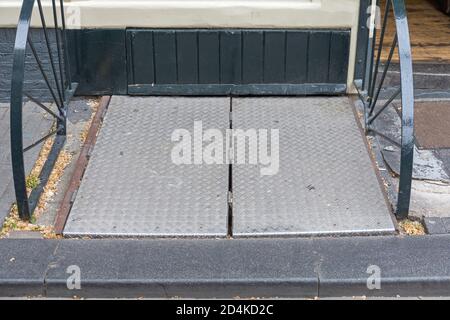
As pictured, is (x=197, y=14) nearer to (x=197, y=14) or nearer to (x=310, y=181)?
(x=197, y=14)

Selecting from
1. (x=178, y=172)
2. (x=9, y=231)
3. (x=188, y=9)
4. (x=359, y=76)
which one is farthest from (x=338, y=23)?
(x=9, y=231)

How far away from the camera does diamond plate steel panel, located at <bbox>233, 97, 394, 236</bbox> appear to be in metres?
3.67

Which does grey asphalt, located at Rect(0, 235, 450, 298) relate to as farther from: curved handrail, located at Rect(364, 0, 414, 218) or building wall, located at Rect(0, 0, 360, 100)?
building wall, located at Rect(0, 0, 360, 100)

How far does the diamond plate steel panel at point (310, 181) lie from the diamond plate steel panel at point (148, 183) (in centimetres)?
16

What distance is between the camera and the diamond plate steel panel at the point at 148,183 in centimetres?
368

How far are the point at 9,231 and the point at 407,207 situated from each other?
2147 millimetres

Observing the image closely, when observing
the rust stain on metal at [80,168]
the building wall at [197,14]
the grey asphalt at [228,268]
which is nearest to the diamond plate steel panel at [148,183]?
the rust stain on metal at [80,168]

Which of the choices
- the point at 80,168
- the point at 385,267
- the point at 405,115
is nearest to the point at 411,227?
the point at 385,267

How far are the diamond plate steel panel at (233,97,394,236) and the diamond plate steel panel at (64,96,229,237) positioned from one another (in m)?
0.16

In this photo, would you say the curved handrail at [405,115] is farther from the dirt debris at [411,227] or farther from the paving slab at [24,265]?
the paving slab at [24,265]

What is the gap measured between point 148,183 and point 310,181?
3.17ft

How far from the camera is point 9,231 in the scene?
3633mm

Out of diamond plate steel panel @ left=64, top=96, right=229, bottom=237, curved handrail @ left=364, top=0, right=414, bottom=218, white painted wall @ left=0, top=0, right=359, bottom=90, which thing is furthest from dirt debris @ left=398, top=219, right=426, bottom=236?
white painted wall @ left=0, top=0, right=359, bottom=90

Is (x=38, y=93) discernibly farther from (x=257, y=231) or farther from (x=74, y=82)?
(x=257, y=231)
